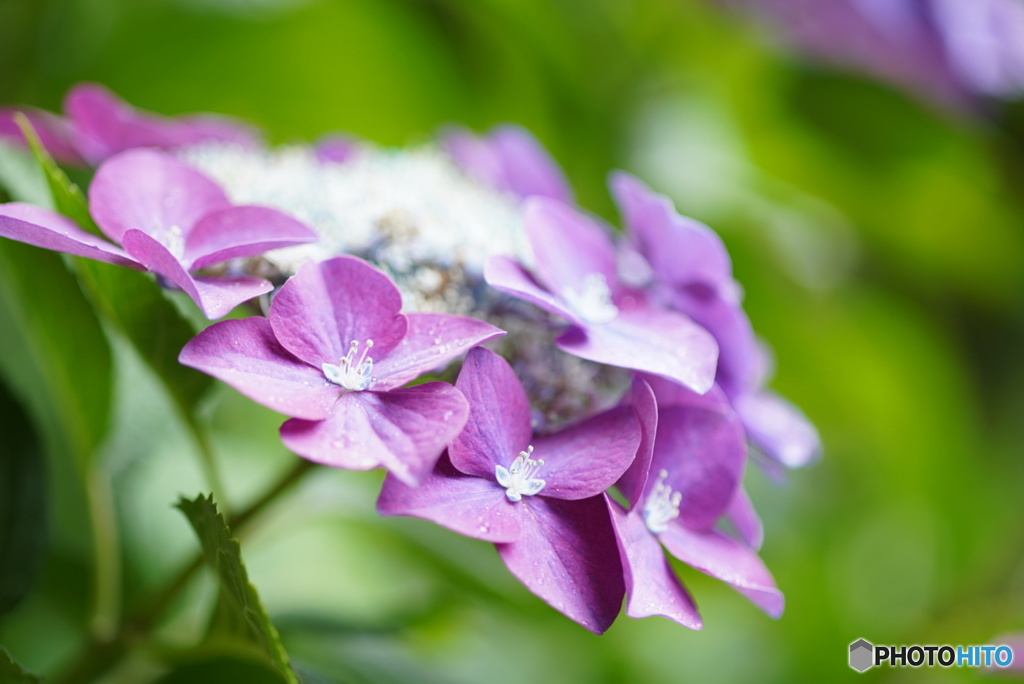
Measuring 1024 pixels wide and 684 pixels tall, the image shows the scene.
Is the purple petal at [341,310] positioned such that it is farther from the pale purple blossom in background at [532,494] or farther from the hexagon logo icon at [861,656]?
the hexagon logo icon at [861,656]

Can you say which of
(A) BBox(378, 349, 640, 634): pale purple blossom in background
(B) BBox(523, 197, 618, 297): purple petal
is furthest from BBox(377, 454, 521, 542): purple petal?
(B) BBox(523, 197, 618, 297): purple petal

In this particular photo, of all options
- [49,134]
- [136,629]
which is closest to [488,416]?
[136,629]

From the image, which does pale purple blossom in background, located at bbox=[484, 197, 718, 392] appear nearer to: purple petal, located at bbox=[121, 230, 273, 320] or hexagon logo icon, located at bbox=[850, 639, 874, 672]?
purple petal, located at bbox=[121, 230, 273, 320]


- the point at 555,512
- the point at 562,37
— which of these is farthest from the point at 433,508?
the point at 562,37

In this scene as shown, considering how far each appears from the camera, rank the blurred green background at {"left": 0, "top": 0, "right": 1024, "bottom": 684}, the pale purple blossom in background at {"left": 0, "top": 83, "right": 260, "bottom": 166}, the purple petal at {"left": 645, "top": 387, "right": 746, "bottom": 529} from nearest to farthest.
Result: the purple petal at {"left": 645, "top": 387, "right": 746, "bottom": 529}
the pale purple blossom in background at {"left": 0, "top": 83, "right": 260, "bottom": 166}
the blurred green background at {"left": 0, "top": 0, "right": 1024, "bottom": 684}

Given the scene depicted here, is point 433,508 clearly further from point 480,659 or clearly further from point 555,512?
point 480,659

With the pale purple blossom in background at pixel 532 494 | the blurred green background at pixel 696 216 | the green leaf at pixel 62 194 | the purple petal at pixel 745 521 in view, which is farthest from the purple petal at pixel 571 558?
the blurred green background at pixel 696 216
